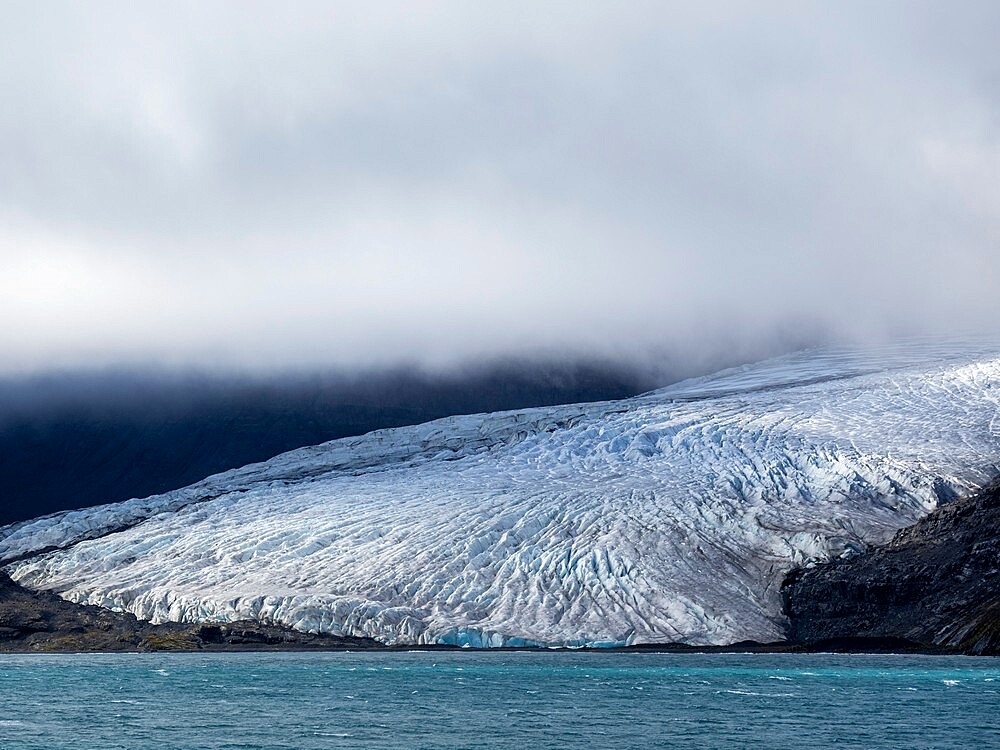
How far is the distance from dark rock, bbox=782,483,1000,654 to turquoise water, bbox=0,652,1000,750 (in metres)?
4.66

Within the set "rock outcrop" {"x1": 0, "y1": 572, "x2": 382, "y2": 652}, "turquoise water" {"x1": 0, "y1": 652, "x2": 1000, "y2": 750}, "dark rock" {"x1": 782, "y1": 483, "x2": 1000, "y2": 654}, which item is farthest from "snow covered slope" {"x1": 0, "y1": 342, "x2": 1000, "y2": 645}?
"turquoise water" {"x1": 0, "y1": 652, "x2": 1000, "y2": 750}

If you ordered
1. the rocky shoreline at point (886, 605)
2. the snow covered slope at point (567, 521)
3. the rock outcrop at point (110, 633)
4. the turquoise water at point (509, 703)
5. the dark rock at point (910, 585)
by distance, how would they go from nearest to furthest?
the turquoise water at point (509, 703) < the rocky shoreline at point (886, 605) < the dark rock at point (910, 585) < the snow covered slope at point (567, 521) < the rock outcrop at point (110, 633)

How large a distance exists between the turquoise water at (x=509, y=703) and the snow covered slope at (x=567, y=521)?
5.78 meters

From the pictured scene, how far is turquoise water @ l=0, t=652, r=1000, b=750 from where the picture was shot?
45.5 meters

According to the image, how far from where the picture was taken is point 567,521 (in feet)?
307

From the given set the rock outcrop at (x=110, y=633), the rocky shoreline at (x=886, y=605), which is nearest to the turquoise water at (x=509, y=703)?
the rocky shoreline at (x=886, y=605)

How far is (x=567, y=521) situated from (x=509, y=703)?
37905 millimetres

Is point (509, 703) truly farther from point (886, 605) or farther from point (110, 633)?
point (110, 633)

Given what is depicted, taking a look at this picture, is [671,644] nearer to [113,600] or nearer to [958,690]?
[958,690]

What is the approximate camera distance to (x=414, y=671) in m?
72.2

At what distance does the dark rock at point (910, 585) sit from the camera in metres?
84.9

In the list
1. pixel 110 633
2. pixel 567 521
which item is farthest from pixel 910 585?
pixel 110 633

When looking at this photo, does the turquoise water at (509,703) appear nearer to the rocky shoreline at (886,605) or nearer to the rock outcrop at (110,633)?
the rocky shoreline at (886,605)

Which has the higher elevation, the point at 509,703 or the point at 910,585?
the point at 910,585
